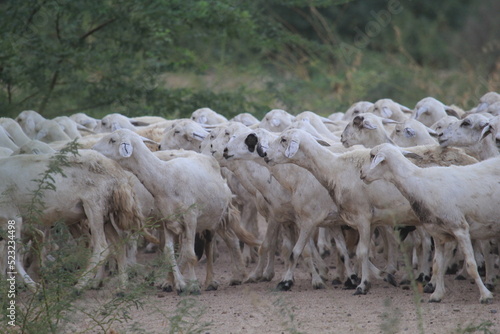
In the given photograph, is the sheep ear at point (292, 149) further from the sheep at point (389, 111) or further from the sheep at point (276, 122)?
the sheep at point (389, 111)

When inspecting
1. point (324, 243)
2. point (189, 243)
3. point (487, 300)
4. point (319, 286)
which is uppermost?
point (189, 243)

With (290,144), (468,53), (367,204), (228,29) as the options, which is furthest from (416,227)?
(468,53)

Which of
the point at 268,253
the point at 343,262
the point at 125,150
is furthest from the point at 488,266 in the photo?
the point at 125,150

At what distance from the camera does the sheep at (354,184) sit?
9.85 meters

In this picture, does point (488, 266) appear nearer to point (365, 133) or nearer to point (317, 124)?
point (365, 133)

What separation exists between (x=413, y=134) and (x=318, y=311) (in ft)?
10.8

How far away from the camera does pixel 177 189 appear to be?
10.4 metres

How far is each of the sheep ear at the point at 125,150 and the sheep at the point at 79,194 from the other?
8.0 inches

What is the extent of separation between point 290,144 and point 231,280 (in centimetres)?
192

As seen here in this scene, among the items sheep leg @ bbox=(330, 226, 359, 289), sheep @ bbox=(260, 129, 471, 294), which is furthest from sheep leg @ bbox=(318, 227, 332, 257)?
sheep @ bbox=(260, 129, 471, 294)

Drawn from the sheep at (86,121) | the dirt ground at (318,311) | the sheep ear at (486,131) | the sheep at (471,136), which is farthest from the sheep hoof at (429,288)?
the sheep at (86,121)

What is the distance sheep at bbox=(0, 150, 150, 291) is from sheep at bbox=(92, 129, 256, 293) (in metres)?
0.20

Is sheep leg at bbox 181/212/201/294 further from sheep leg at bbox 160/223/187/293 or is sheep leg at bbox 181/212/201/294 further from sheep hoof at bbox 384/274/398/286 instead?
sheep hoof at bbox 384/274/398/286

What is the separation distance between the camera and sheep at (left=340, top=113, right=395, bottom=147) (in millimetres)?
11500
